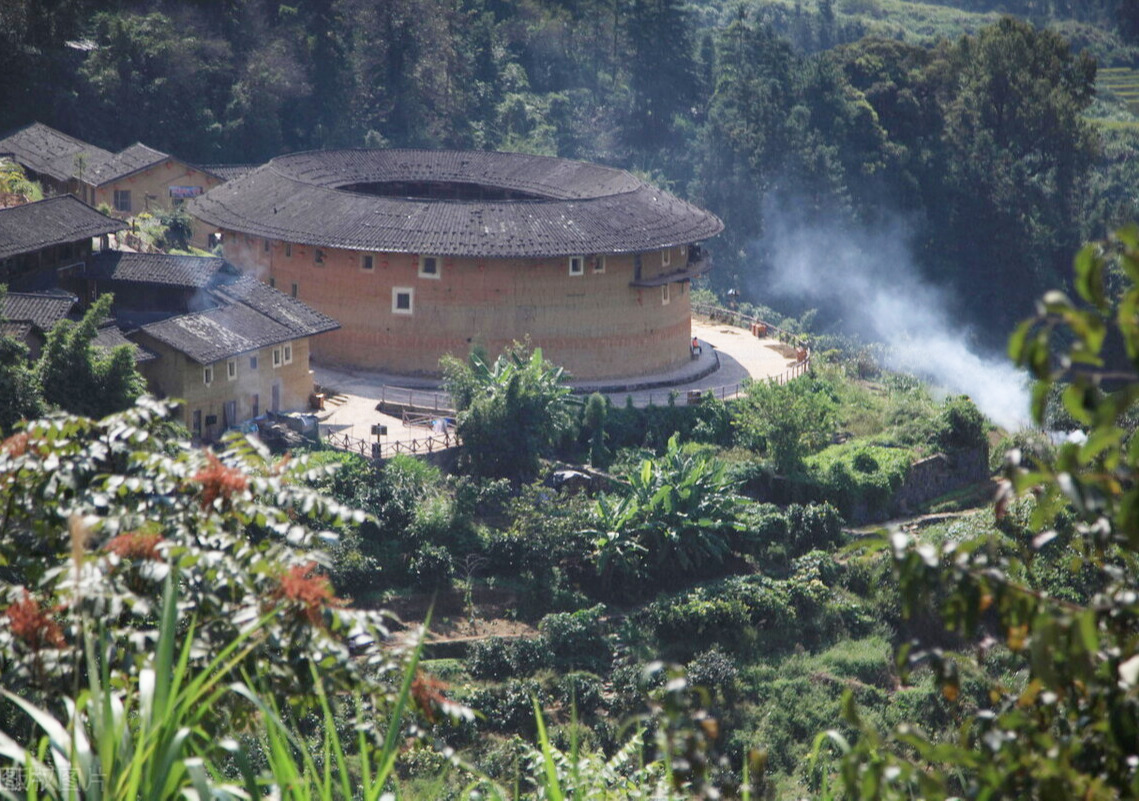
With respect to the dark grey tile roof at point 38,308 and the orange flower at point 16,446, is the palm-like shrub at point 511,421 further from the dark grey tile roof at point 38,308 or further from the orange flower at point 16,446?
the orange flower at point 16,446

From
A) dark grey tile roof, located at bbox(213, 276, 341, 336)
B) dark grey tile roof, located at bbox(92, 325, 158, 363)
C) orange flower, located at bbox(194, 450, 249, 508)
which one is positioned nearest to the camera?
orange flower, located at bbox(194, 450, 249, 508)

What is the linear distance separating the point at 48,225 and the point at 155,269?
2421mm

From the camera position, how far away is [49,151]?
45.3m

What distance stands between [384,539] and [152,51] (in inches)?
1182

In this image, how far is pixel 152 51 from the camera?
50750mm

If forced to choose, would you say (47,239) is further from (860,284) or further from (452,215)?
(860,284)

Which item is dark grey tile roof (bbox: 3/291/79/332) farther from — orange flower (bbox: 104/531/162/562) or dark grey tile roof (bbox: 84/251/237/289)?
orange flower (bbox: 104/531/162/562)

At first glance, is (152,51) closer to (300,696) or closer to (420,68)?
(420,68)

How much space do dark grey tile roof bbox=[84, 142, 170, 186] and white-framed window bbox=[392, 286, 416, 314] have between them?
13.4 m

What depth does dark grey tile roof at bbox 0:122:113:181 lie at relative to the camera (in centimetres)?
4403

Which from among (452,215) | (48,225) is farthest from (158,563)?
(452,215)

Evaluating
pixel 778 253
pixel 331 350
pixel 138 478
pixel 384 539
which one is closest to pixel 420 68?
pixel 778 253

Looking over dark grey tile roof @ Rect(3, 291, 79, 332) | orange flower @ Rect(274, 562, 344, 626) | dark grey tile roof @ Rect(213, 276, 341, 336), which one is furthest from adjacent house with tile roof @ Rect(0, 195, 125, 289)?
orange flower @ Rect(274, 562, 344, 626)

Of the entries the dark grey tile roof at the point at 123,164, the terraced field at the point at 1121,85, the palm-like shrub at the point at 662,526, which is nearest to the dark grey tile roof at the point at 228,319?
the palm-like shrub at the point at 662,526
